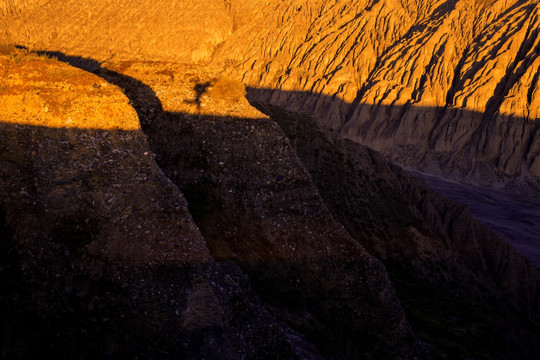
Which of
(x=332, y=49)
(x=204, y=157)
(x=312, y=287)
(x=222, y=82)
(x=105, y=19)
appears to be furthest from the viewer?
(x=105, y=19)

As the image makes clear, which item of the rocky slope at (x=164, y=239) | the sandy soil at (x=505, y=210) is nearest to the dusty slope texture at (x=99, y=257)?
the rocky slope at (x=164, y=239)

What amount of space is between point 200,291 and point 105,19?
104 meters

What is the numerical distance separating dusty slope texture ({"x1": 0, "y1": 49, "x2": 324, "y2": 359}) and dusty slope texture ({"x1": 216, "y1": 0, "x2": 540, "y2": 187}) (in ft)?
207

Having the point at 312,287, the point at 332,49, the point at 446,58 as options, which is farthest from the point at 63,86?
the point at 332,49

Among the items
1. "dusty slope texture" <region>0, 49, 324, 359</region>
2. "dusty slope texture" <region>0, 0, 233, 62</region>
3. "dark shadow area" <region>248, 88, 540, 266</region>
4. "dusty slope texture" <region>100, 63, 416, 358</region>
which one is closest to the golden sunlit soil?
"dusty slope texture" <region>0, 49, 324, 359</region>

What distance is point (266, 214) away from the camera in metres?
11.2

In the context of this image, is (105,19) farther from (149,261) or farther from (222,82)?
(149,261)

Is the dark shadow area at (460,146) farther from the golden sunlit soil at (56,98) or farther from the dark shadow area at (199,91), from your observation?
the golden sunlit soil at (56,98)

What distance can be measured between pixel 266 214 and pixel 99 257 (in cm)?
519

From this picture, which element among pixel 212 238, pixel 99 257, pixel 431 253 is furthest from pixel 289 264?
pixel 431 253

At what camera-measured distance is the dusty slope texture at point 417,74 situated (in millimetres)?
59625

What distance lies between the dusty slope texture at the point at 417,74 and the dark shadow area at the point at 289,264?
47.8 metres

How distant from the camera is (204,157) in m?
12.1

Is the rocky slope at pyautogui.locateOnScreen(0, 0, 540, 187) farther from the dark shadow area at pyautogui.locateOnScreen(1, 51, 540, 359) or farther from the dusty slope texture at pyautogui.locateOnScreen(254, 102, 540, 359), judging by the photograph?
the dark shadow area at pyautogui.locateOnScreen(1, 51, 540, 359)
